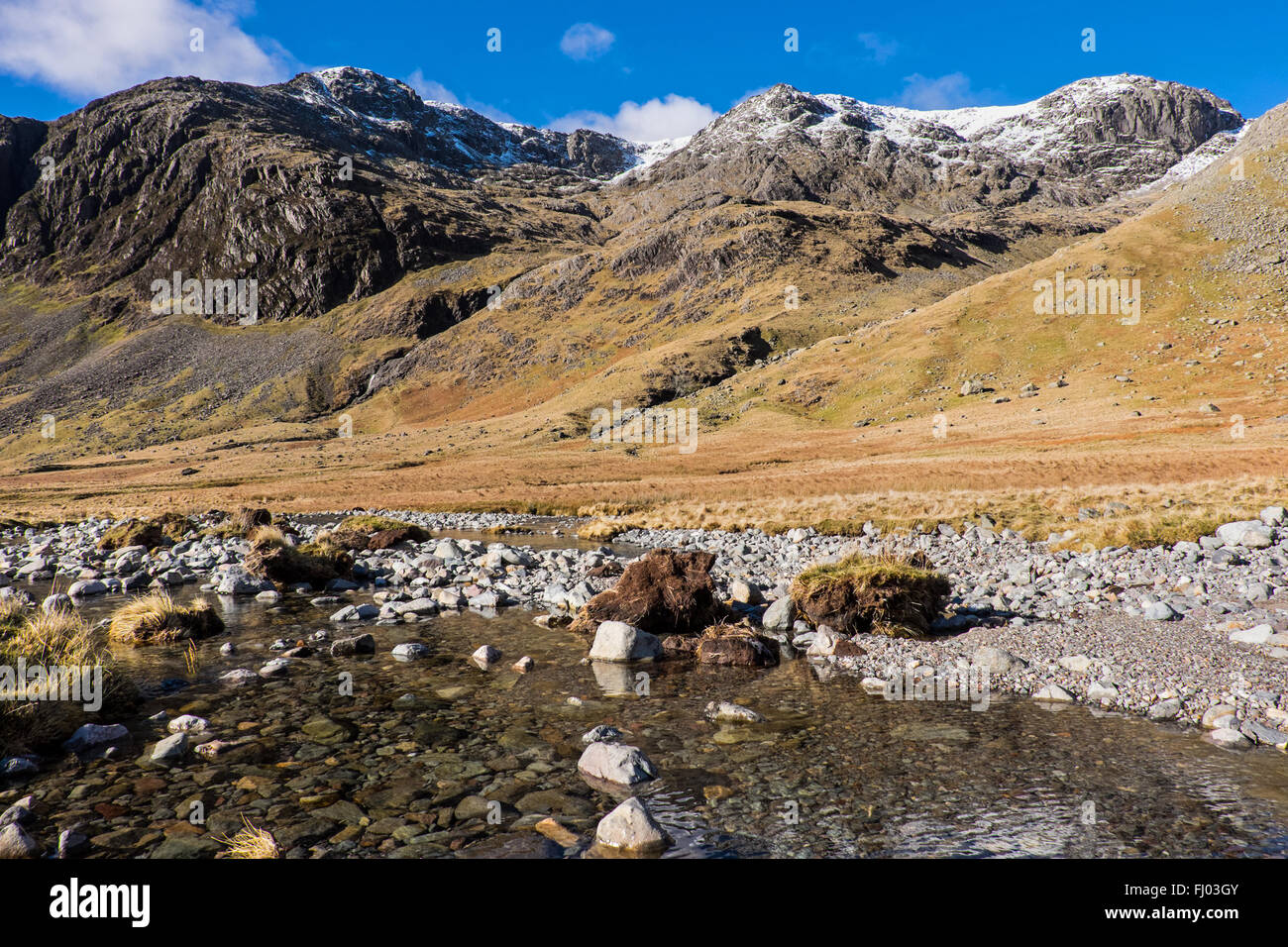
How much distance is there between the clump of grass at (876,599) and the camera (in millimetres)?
14812

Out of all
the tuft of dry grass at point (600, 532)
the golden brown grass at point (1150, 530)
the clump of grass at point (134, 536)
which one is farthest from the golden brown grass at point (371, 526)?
the golden brown grass at point (1150, 530)

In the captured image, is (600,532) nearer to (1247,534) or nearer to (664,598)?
(664,598)

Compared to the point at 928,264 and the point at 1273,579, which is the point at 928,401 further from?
the point at 928,264

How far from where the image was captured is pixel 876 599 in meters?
14.9

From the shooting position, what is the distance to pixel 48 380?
18812 centimetres

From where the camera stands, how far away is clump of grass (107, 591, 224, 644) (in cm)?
1531

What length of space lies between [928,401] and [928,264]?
111 m

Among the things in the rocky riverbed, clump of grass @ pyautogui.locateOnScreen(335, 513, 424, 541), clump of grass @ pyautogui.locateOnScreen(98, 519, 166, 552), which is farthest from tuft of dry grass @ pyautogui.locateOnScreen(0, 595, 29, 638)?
clump of grass @ pyautogui.locateOnScreen(98, 519, 166, 552)

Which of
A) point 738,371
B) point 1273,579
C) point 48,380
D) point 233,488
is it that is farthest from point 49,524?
point 48,380

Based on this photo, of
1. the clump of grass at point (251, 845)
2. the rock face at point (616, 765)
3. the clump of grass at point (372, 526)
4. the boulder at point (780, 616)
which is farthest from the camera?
the clump of grass at point (372, 526)

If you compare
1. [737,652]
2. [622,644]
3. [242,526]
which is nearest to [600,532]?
[242,526]

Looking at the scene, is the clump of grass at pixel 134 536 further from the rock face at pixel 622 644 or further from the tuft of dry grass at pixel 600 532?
the rock face at pixel 622 644

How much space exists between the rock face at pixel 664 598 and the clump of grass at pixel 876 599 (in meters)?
2.36

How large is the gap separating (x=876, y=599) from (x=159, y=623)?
17.0 meters
